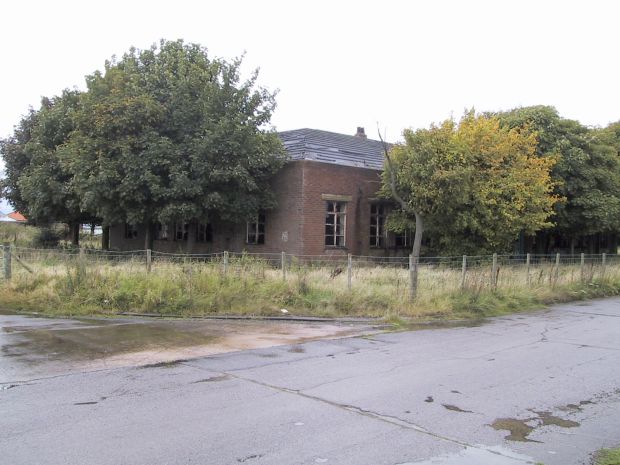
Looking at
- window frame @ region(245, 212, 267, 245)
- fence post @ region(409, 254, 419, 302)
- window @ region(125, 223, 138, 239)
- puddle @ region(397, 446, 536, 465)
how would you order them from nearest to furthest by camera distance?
puddle @ region(397, 446, 536, 465) → fence post @ region(409, 254, 419, 302) → window frame @ region(245, 212, 267, 245) → window @ region(125, 223, 138, 239)

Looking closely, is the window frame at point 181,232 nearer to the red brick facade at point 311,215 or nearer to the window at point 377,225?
the red brick facade at point 311,215

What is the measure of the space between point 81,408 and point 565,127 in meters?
25.9

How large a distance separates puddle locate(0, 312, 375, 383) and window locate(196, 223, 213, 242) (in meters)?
13.5

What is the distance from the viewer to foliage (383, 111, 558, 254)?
1952 centimetres

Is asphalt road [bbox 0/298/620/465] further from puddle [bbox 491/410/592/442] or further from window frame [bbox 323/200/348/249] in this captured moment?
window frame [bbox 323/200/348/249]

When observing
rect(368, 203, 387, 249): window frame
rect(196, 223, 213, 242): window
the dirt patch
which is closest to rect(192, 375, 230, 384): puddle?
the dirt patch

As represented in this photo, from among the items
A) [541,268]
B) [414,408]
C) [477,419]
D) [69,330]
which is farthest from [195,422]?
[541,268]

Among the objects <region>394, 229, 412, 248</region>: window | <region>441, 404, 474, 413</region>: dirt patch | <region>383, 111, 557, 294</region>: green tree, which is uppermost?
<region>383, 111, 557, 294</region>: green tree

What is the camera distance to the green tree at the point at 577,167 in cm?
2578

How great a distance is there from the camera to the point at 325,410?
602cm

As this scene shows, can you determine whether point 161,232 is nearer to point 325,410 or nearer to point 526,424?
point 325,410

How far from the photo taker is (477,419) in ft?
19.3

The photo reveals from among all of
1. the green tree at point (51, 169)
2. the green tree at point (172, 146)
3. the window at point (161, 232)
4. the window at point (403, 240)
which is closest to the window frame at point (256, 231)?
the green tree at point (172, 146)

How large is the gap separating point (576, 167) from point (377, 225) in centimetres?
963
